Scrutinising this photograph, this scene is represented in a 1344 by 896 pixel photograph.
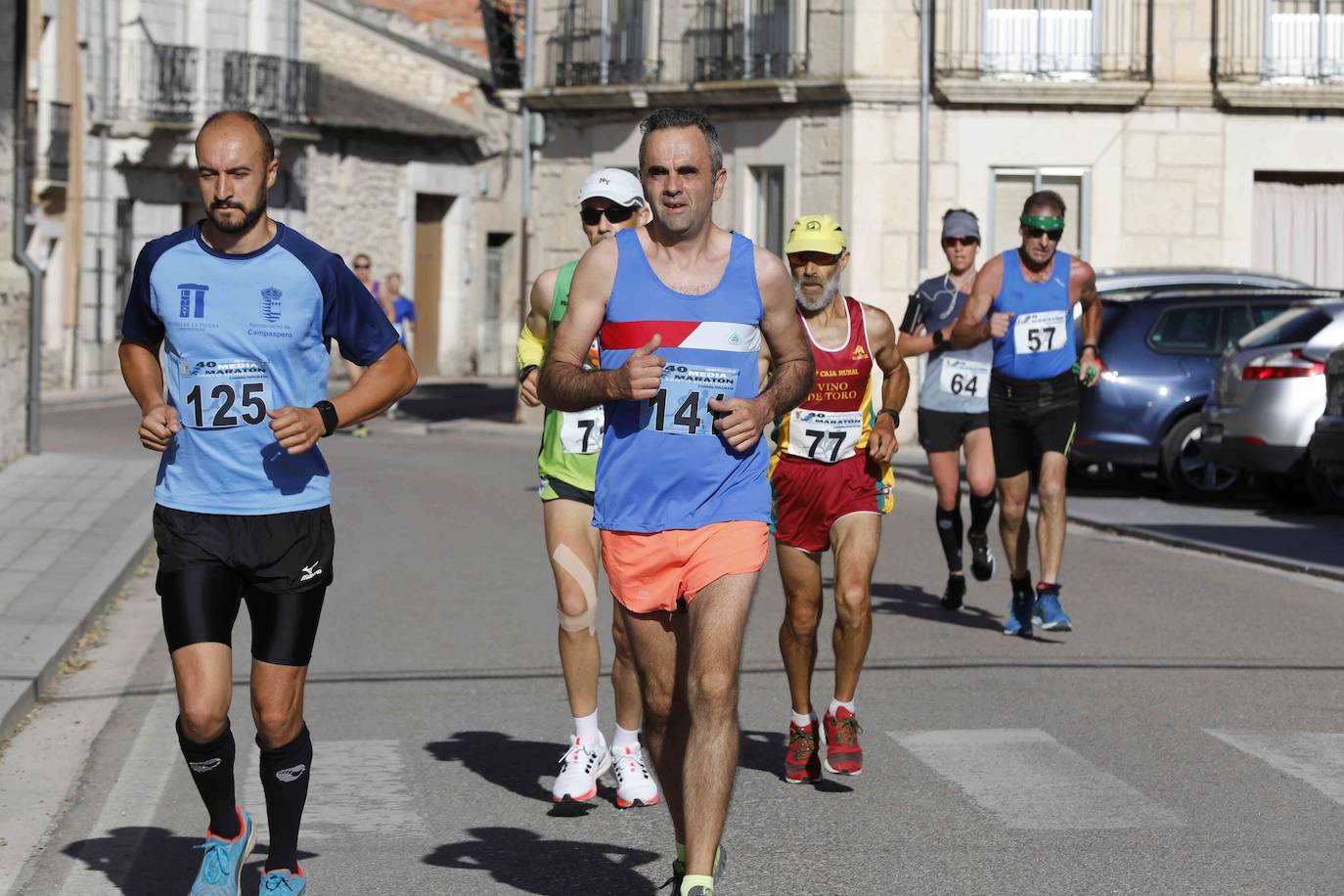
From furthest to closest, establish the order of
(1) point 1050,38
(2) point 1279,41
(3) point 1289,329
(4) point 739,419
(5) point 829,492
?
(2) point 1279,41 → (1) point 1050,38 → (3) point 1289,329 → (5) point 829,492 → (4) point 739,419

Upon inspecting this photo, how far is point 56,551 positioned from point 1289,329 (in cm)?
933

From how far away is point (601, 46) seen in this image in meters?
30.0

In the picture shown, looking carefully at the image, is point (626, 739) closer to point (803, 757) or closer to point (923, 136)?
point (803, 757)

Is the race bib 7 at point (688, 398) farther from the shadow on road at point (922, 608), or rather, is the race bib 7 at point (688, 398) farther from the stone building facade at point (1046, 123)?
the stone building facade at point (1046, 123)

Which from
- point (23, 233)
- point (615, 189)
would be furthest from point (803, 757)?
point (23, 233)

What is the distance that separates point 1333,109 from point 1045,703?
67.7 ft

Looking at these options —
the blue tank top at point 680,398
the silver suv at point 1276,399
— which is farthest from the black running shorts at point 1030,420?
the silver suv at point 1276,399

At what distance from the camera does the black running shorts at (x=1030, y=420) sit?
10.8 meters

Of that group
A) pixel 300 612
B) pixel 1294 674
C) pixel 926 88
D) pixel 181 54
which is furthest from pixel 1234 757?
pixel 181 54

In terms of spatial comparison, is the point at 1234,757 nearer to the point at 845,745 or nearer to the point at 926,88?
the point at 845,745

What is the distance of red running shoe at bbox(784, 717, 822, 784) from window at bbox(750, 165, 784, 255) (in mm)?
20723

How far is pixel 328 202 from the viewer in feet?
138

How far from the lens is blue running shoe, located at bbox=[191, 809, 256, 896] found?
559cm

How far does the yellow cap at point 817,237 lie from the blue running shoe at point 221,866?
2766mm
